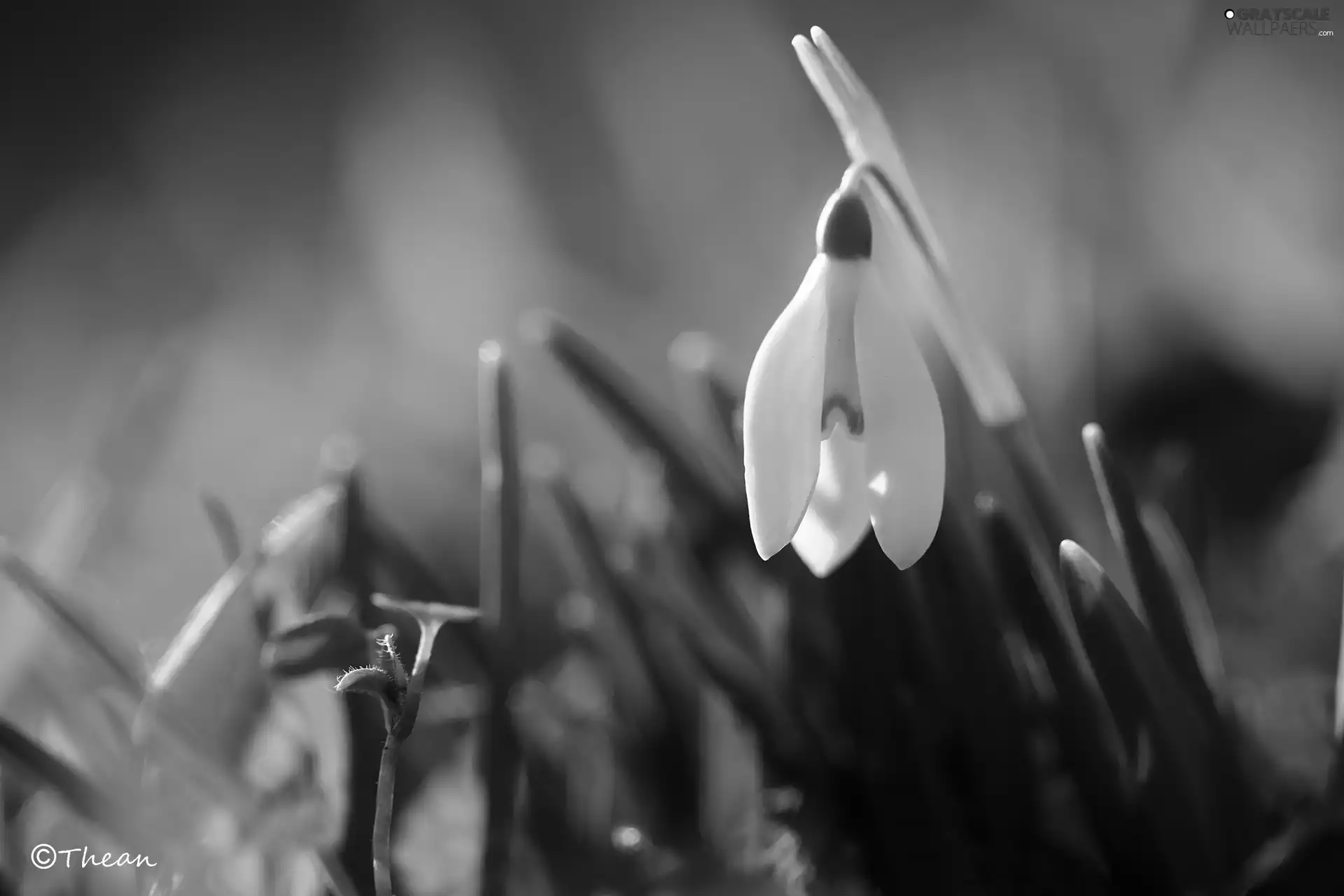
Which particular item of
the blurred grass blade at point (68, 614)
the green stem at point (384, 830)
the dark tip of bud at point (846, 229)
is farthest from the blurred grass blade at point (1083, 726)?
the blurred grass blade at point (68, 614)

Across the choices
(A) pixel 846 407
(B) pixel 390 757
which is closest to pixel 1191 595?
(A) pixel 846 407

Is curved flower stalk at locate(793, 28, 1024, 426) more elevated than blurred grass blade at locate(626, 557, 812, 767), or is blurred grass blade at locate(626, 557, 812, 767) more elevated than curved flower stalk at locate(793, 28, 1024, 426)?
curved flower stalk at locate(793, 28, 1024, 426)

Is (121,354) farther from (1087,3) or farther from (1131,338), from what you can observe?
(1087,3)

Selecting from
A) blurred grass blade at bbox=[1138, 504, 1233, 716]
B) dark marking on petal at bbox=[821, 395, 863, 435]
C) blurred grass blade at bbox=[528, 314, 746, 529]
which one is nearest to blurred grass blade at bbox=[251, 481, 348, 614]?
blurred grass blade at bbox=[528, 314, 746, 529]

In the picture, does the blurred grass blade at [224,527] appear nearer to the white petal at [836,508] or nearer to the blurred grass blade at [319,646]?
the blurred grass blade at [319,646]

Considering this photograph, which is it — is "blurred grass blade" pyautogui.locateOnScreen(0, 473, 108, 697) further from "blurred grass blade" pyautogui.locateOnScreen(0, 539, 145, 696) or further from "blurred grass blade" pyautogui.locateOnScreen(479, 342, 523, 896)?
"blurred grass blade" pyautogui.locateOnScreen(479, 342, 523, 896)

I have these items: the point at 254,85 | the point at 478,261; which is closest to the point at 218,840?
the point at 478,261

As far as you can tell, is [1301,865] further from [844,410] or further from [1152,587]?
[844,410]
